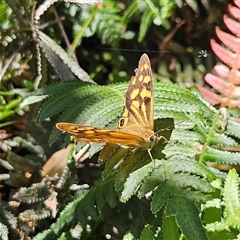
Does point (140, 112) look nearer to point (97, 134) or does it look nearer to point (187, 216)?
point (97, 134)

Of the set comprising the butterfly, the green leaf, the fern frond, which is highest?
the butterfly

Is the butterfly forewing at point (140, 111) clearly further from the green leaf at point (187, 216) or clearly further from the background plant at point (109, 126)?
the green leaf at point (187, 216)

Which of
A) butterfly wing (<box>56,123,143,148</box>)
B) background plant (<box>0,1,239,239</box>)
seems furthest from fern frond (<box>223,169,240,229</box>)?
butterfly wing (<box>56,123,143,148</box>)

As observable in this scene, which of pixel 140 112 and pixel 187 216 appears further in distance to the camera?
pixel 140 112

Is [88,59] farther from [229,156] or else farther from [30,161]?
[229,156]

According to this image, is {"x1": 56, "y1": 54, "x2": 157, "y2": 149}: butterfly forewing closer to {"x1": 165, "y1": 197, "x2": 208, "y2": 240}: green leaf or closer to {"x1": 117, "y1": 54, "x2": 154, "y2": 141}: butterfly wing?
{"x1": 117, "y1": 54, "x2": 154, "y2": 141}: butterfly wing

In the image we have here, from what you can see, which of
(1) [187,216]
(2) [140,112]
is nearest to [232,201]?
(1) [187,216]

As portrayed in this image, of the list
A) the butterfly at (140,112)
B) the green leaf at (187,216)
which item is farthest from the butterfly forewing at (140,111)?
the green leaf at (187,216)
